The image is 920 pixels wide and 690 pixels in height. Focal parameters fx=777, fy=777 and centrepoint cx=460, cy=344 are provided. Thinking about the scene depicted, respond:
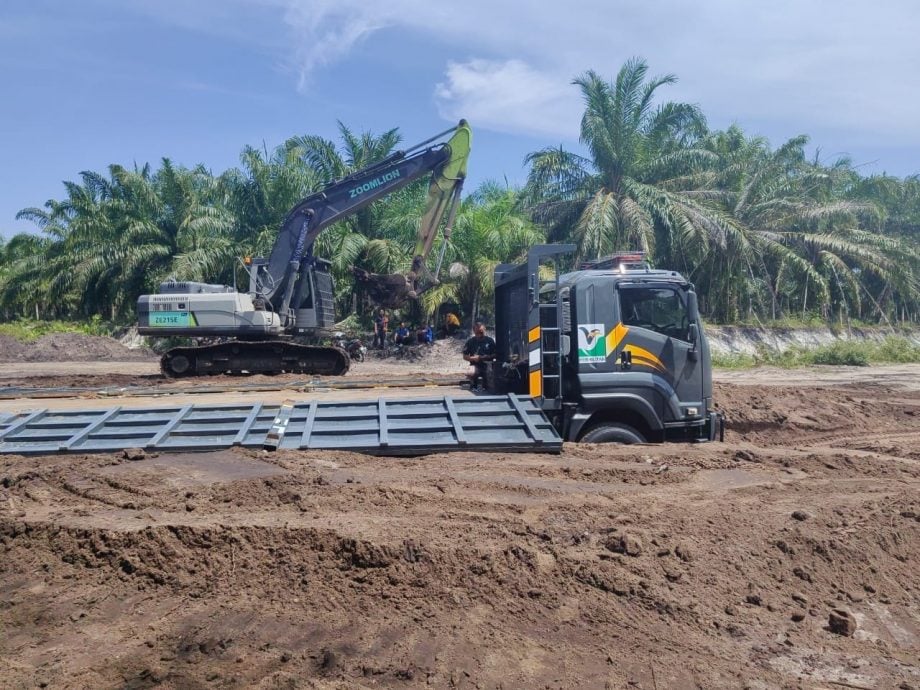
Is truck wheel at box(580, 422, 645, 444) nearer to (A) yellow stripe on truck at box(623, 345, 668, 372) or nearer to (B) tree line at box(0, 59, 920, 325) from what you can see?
(A) yellow stripe on truck at box(623, 345, 668, 372)

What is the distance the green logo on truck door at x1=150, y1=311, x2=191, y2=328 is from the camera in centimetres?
1658

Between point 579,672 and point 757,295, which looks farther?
point 757,295

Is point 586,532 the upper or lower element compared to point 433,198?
lower

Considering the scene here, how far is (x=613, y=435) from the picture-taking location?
829 centimetres

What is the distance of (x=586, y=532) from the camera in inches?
216

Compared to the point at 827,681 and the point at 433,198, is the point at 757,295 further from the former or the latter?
the point at 827,681

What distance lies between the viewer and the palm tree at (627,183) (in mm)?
25156

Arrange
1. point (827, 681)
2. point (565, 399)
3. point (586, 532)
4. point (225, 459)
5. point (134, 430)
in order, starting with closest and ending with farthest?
point (827, 681), point (586, 532), point (225, 459), point (134, 430), point (565, 399)

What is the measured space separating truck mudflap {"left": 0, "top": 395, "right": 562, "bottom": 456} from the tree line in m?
15.7

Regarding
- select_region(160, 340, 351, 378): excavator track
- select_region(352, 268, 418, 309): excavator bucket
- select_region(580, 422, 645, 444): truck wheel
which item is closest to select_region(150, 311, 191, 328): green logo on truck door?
select_region(160, 340, 351, 378): excavator track

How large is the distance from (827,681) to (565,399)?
4443 mm

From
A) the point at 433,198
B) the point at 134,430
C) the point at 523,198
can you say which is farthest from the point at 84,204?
the point at 134,430

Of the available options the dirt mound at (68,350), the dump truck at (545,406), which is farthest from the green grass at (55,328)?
the dump truck at (545,406)

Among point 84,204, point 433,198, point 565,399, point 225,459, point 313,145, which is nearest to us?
point 225,459
